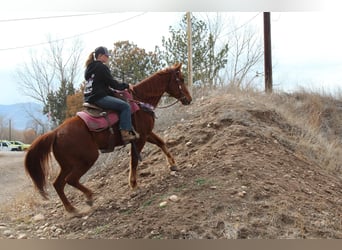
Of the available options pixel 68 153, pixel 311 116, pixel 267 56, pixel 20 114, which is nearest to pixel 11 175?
pixel 20 114

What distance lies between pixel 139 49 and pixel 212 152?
3.79 metres

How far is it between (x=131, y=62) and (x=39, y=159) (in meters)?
4.34

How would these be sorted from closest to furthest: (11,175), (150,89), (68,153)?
1. (68,153)
2. (150,89)
3. (11,175)

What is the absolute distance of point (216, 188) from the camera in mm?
5848

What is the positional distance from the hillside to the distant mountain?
131 cm

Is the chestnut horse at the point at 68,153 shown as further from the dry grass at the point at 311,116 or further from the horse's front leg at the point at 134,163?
the dry grass at the point at 311,116

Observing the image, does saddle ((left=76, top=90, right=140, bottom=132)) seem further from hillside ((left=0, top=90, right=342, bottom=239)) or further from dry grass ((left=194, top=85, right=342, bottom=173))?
dry grass ((left=194, top=85, right=342, bottom=173))

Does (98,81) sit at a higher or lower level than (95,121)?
higher

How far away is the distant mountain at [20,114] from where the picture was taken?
7.86 meters

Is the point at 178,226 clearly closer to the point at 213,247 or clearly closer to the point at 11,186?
the point at 213,247

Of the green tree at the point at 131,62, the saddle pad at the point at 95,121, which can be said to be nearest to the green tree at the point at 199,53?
the green tree at the point at 131,62

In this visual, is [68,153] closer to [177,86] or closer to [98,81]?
[98,81]

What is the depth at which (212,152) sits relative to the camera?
22.7 ft
